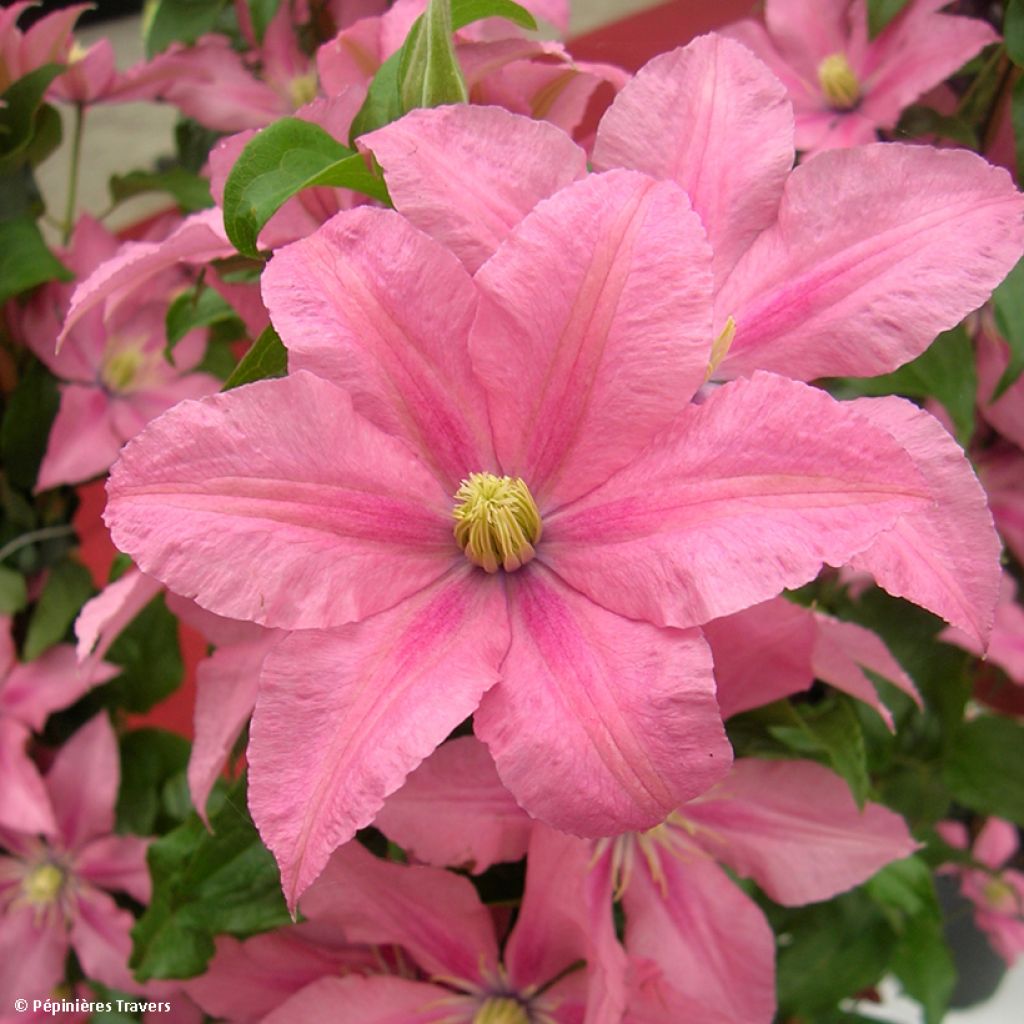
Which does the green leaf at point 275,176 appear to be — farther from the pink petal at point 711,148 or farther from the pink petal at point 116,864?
the pink petal at point 116,864

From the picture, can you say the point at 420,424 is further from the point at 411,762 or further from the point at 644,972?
the point at 644,972

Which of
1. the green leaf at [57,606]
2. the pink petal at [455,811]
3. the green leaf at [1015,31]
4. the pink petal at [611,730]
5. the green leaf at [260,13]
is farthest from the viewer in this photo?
the green leaf at [57,606]

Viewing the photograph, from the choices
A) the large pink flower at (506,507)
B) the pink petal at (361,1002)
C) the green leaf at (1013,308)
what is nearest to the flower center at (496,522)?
the large pink flower at (506,507)

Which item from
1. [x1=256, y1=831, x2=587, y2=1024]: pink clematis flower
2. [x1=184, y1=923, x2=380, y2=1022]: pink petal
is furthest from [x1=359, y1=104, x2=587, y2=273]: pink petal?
[x1=184, y1=923, x2=380, y2=1022]: pink petal

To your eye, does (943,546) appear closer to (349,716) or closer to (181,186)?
(349,716)

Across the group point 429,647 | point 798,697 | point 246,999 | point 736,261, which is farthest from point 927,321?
point 246,999
